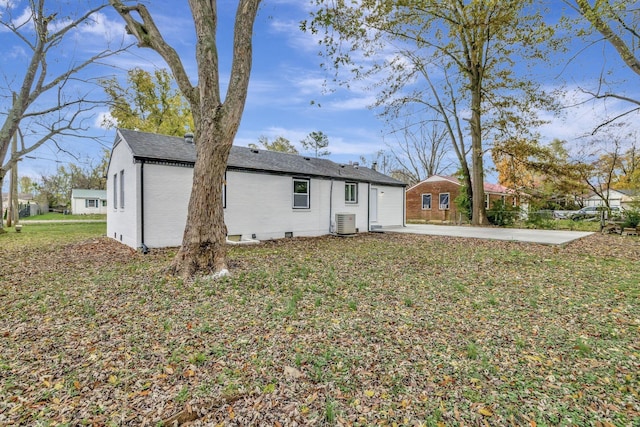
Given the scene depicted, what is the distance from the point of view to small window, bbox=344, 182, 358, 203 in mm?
14931

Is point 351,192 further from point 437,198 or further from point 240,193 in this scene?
point 437,198

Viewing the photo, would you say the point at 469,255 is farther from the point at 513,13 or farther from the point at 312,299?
the point at 513,13

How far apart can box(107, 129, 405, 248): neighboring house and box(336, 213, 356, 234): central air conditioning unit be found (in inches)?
3.5

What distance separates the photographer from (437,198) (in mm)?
25938

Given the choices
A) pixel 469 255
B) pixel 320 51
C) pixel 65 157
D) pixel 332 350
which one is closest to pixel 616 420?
pixel 332 350

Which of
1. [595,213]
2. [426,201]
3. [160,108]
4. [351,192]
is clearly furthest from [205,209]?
[595,213]

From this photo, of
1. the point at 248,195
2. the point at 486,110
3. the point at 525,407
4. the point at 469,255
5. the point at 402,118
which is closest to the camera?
the point at 525,407

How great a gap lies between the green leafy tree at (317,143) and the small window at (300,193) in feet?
83.4

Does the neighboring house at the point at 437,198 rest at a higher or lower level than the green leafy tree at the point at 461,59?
lower

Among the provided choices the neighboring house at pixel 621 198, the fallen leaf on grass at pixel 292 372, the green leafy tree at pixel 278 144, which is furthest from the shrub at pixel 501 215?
the green leafy tree at pixel 278 144

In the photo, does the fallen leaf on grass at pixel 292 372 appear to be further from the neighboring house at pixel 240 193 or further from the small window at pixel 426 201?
the small window at pixel 426 201

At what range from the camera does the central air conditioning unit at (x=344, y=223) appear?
13.4m

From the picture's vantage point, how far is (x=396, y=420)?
7.58 feet

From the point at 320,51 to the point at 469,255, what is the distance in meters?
7.39
